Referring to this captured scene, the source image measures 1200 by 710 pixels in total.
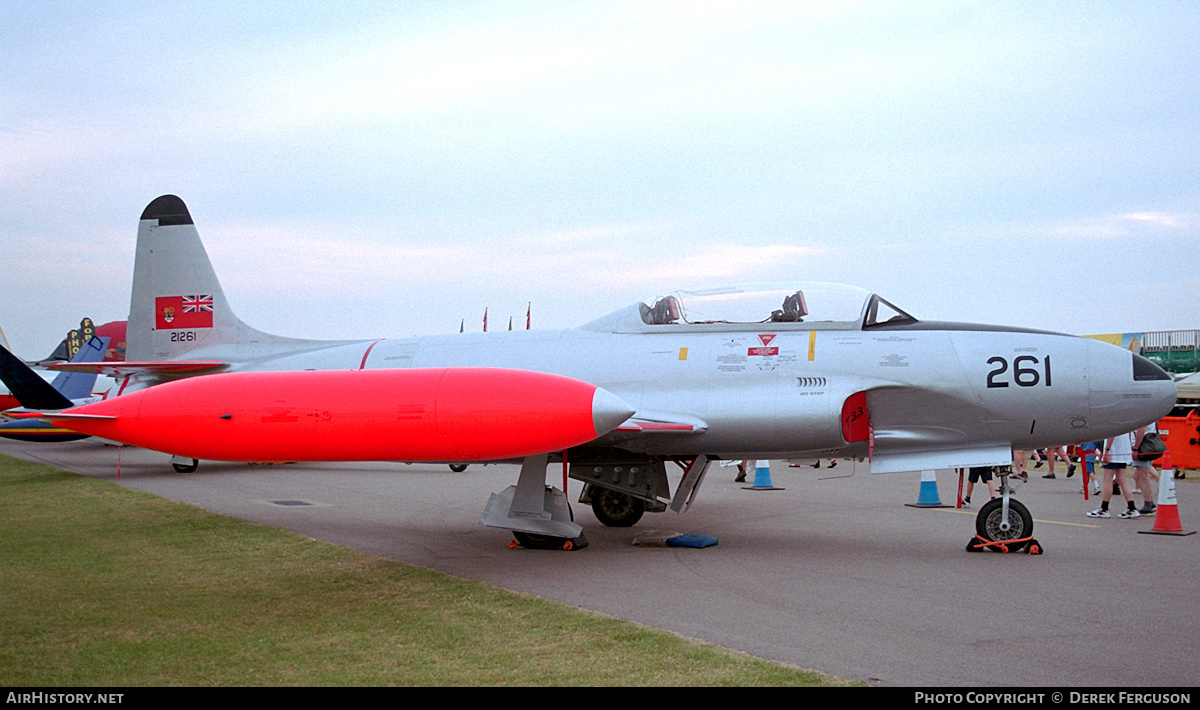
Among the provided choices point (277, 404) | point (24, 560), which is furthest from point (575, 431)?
point (24, 560)

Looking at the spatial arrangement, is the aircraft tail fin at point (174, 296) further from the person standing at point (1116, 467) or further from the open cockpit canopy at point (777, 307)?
the person standing at point (1116, 467)

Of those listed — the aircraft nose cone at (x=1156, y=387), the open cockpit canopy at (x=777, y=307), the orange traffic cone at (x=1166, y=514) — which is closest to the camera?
the aircraft nose cone at (x=1156, y=387)

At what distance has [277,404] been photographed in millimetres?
7566

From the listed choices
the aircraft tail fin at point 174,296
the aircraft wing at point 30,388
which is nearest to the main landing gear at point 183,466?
the aircraft tail fin at point 174,296

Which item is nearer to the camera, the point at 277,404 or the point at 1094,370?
the point at 277,404

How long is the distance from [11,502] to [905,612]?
14.7 meters

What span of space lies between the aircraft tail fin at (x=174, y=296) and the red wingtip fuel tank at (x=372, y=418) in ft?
20.3

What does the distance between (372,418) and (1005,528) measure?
675 centimetres

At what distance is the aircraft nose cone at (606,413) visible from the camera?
7.42 m

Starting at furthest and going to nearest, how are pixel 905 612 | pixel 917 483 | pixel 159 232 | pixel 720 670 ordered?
pixel 917 483, pixel 159 232, pixel 905 612, pixel 720 670

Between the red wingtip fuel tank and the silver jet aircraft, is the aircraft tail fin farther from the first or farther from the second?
the red wingtip fuel tank

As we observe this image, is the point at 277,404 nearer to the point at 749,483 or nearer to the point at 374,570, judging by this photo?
the point at 374,570

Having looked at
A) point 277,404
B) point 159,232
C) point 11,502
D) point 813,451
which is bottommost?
point 11,502

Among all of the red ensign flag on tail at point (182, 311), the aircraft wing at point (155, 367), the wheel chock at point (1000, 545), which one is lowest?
the wheel chock at point (1000, 545)
